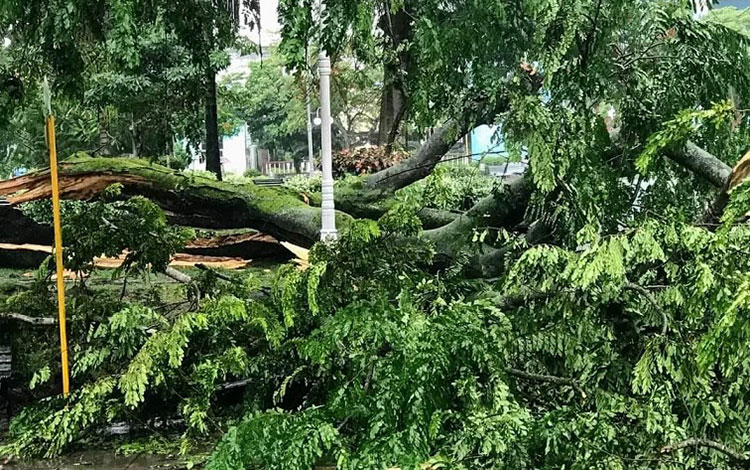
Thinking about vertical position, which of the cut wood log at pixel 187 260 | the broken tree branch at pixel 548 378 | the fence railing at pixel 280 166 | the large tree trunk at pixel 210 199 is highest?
the fence railing at pixel 280 166

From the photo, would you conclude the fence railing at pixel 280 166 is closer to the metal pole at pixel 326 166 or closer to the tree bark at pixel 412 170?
the metal pole at pixel 326 166

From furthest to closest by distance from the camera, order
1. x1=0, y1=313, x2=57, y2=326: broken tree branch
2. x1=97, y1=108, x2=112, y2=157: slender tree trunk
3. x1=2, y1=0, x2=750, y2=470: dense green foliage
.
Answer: x1=97, y1=108, x2=112, y2=157: slender tree trunk → x1=0, y1=313, x2=57, y2=326: broken tree branch → x1=2, y1=0, x2=750, y2=470: dense green foliage

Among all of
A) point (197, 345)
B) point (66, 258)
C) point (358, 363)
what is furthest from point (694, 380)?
point (66, 258)

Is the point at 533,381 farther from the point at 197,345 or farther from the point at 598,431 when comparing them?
the point at 197,345

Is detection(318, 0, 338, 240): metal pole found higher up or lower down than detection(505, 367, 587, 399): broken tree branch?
higher up

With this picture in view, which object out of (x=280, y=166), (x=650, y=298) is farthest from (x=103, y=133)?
(x=280, y=166)

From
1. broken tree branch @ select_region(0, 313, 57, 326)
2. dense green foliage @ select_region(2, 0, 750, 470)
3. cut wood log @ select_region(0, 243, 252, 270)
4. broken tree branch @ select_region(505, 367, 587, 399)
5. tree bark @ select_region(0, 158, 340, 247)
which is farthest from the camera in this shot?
cut wood log @ select_region(0, 243, 252, 270)

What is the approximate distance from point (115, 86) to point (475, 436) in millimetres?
6708

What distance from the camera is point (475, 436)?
1763 millimetres

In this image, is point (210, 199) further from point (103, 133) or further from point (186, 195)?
point (103, 133)

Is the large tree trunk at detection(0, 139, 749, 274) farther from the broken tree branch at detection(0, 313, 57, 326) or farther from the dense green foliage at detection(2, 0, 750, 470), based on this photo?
the broken tree branch at detection(0, 313, 57, 326)

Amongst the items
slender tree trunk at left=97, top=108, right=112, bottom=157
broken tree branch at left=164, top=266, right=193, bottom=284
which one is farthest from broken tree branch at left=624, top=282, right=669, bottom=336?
slender tree trunk at left=97, top=108, right=112, bottom=157

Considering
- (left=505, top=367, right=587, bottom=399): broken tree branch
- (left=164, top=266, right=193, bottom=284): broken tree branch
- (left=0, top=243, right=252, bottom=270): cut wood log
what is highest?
(left=164, top=266, right=193, bottom=284): broken tree branch

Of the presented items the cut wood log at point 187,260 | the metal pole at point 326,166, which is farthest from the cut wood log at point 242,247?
the metal pole at point 326,166
